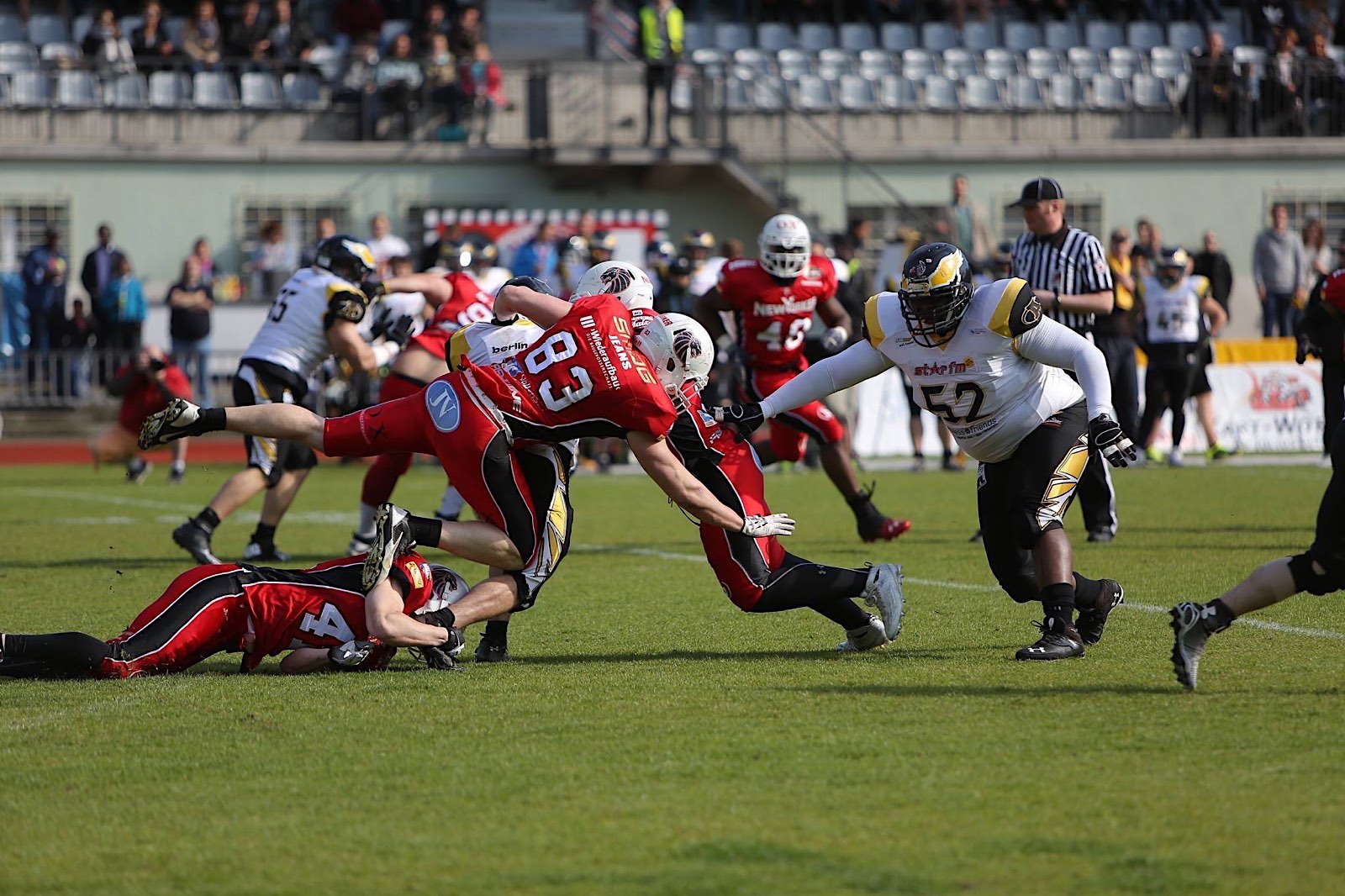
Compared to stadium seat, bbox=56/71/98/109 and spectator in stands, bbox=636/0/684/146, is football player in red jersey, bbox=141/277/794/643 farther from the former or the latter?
stadium seat, bbox=56/71/98/109

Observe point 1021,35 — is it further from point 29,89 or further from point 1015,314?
point 1015,314

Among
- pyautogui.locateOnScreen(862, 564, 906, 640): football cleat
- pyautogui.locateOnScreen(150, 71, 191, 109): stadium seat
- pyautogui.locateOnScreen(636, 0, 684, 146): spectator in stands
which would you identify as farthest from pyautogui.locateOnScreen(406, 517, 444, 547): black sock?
pyautogui.locateOnScreen(150, 71, 191, 109): stadium seat

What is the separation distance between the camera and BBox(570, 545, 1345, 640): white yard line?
21.8ft

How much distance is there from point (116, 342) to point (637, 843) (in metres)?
17.8

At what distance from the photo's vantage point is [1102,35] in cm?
2748

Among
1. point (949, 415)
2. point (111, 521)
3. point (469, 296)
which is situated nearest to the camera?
point (949, 415)

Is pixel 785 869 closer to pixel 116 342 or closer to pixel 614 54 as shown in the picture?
pixel 116 342

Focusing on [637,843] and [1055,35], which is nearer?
[637,843]

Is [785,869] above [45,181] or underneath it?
underneath

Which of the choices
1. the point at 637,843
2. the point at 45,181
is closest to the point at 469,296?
the point at 637,843

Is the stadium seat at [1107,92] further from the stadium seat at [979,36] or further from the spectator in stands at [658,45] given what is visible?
the spectator in stands at [658,45]

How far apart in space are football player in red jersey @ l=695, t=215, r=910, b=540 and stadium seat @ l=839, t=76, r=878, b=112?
48.3 feet

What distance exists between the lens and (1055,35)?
90.1 feet

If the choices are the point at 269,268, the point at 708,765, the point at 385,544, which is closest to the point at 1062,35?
the point at 269,268
